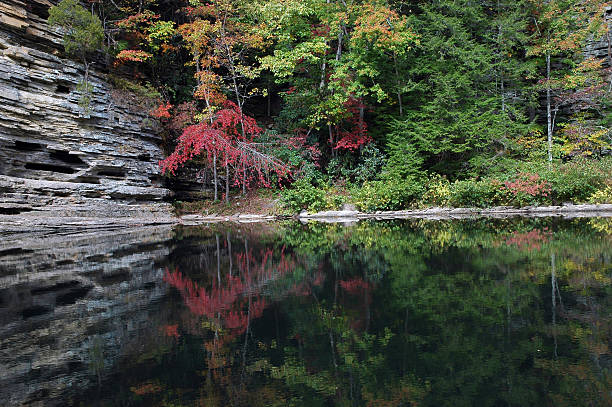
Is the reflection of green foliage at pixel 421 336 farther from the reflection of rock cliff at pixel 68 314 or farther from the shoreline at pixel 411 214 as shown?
the shoreline at pixel 411 214

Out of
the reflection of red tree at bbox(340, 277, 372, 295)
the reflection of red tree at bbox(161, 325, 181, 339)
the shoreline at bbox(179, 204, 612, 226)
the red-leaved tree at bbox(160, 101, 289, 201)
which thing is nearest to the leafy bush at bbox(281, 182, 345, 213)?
the shoreline at bbox(179, 204, 612, 226)

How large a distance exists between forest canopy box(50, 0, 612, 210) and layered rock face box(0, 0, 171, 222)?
1294mm

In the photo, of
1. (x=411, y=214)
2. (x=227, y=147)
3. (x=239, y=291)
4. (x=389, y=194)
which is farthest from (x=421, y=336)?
(x=227, y=147)

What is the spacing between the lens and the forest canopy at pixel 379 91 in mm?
15531

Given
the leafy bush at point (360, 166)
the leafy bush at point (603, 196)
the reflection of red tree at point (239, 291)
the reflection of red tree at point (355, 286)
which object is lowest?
→ the reflection of red tree at point (239, 291)

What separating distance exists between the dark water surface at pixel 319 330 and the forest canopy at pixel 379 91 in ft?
31.7

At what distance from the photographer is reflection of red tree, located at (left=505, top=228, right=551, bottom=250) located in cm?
654

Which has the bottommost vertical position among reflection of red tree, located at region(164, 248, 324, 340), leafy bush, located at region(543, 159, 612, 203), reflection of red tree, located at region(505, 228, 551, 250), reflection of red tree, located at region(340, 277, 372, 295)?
reflection of red tree, located at region(164, 248, 324, 340)

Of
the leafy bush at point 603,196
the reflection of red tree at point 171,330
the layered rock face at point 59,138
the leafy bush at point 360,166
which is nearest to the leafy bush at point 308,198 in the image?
the leafy bush at point 360,166

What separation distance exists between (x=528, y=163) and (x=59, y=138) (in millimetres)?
16923

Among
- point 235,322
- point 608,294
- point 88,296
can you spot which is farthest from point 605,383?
point 88,296

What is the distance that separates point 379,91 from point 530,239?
10.2 meters

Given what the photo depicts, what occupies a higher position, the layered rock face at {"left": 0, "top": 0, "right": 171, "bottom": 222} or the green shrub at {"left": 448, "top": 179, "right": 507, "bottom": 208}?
the layered rock face at {"left": 0, "top": 0, "right": 171, "bottom": 222}

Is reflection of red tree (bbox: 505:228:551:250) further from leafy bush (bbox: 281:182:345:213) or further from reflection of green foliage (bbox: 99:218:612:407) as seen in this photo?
A: leafy bush (bbox: 281:182:345:213)
